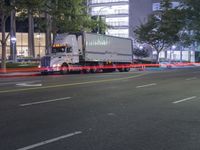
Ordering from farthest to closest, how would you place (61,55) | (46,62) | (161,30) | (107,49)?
1. (161,30)
2. (107,49)
3. (61,55)
4. (46,62)

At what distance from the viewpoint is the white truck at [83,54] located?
3841cm

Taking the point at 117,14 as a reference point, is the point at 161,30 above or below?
below

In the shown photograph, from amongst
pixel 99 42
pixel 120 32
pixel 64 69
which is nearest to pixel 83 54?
pixel 64 69

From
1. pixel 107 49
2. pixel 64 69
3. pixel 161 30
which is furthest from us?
pixel 161 30

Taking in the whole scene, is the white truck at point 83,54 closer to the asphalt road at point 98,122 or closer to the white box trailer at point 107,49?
the white box trailer at point 107,49

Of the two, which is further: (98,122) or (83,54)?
(83,54)

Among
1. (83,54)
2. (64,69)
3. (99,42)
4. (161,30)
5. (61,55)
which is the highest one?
(161,30)

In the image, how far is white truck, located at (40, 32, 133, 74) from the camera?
38.4 m

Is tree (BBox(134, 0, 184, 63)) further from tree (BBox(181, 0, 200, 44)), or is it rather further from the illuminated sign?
the illuminated sign

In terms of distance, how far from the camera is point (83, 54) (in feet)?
134

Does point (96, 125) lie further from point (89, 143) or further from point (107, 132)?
point (89, 143)

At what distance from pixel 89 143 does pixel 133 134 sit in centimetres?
134

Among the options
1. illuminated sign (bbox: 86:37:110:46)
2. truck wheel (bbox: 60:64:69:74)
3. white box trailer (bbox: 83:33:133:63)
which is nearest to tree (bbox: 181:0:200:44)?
white box trailer (bbox: 83:33:133:63)

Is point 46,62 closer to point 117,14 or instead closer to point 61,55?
point 61,55
